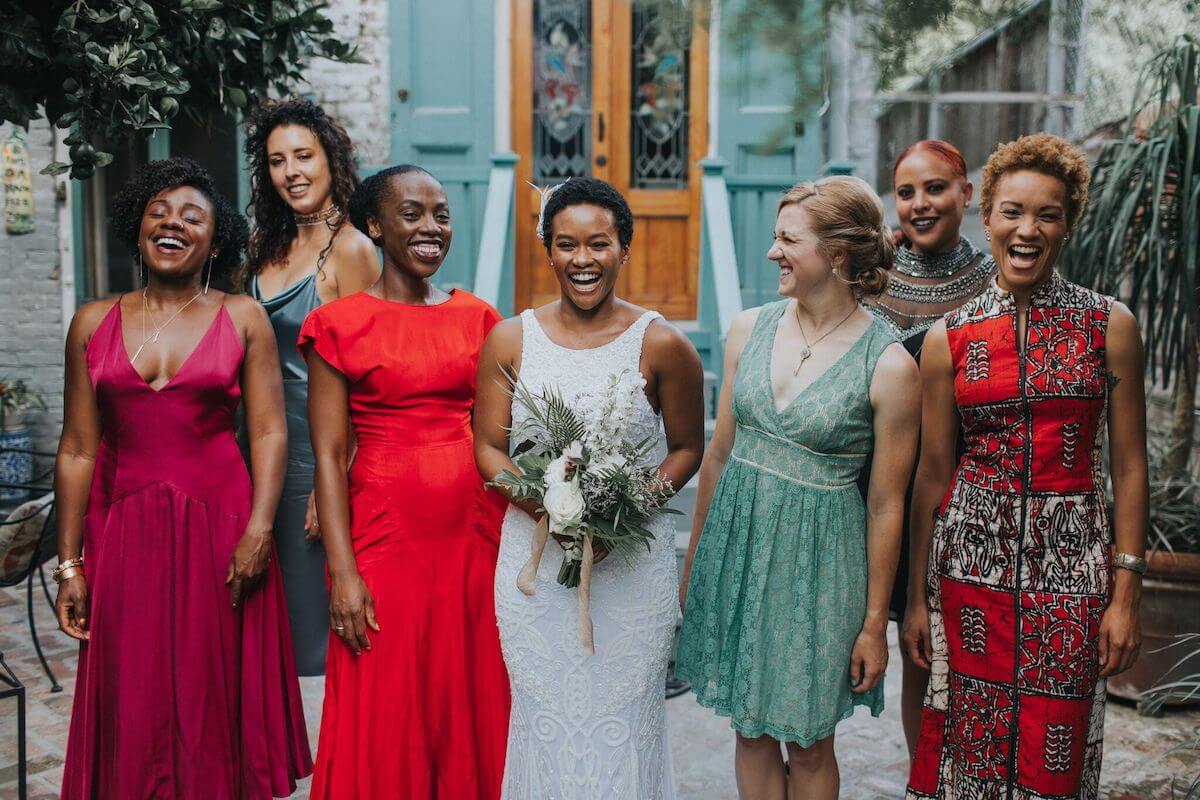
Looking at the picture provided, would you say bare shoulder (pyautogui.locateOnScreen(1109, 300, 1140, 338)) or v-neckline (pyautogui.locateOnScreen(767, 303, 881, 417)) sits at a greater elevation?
bare shoulder (pyautogui.locateOnScreen(1109, 300, 1140, 338))

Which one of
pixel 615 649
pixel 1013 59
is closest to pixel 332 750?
pixel 615 649

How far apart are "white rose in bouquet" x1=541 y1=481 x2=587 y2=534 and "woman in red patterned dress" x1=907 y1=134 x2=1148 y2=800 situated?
101cm

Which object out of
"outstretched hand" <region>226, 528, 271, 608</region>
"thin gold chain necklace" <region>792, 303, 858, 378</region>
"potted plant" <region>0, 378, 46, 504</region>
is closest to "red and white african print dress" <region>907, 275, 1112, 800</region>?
"thin gold chain necklace" <region>792, 303, 858, 378</region>

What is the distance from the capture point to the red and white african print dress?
7.88 ft

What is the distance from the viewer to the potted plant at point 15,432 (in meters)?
6.76

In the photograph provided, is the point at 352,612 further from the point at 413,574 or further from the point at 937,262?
Answer: the point at 937,262

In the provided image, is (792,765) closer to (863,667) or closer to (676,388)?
(863,667)

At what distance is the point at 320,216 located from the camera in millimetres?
3359

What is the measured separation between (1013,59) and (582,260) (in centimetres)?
452

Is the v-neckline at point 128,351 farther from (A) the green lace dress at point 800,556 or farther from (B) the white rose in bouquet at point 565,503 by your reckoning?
(A) the green lace dress at point 800,556

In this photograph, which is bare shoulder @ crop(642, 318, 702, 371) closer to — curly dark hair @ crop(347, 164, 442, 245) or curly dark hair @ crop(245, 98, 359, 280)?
curly dark hair @ crop(347, 164, 442, 245)

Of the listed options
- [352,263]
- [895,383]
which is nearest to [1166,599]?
[895,383]

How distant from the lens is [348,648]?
8.75ft

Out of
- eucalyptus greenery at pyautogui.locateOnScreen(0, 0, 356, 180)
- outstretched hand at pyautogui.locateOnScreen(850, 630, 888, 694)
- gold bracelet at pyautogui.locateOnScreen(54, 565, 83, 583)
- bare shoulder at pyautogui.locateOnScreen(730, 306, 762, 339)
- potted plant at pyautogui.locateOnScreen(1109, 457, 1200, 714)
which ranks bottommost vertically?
potted plant at pyautogui.locateOnScreen(1109, 457, 1200, 714)
